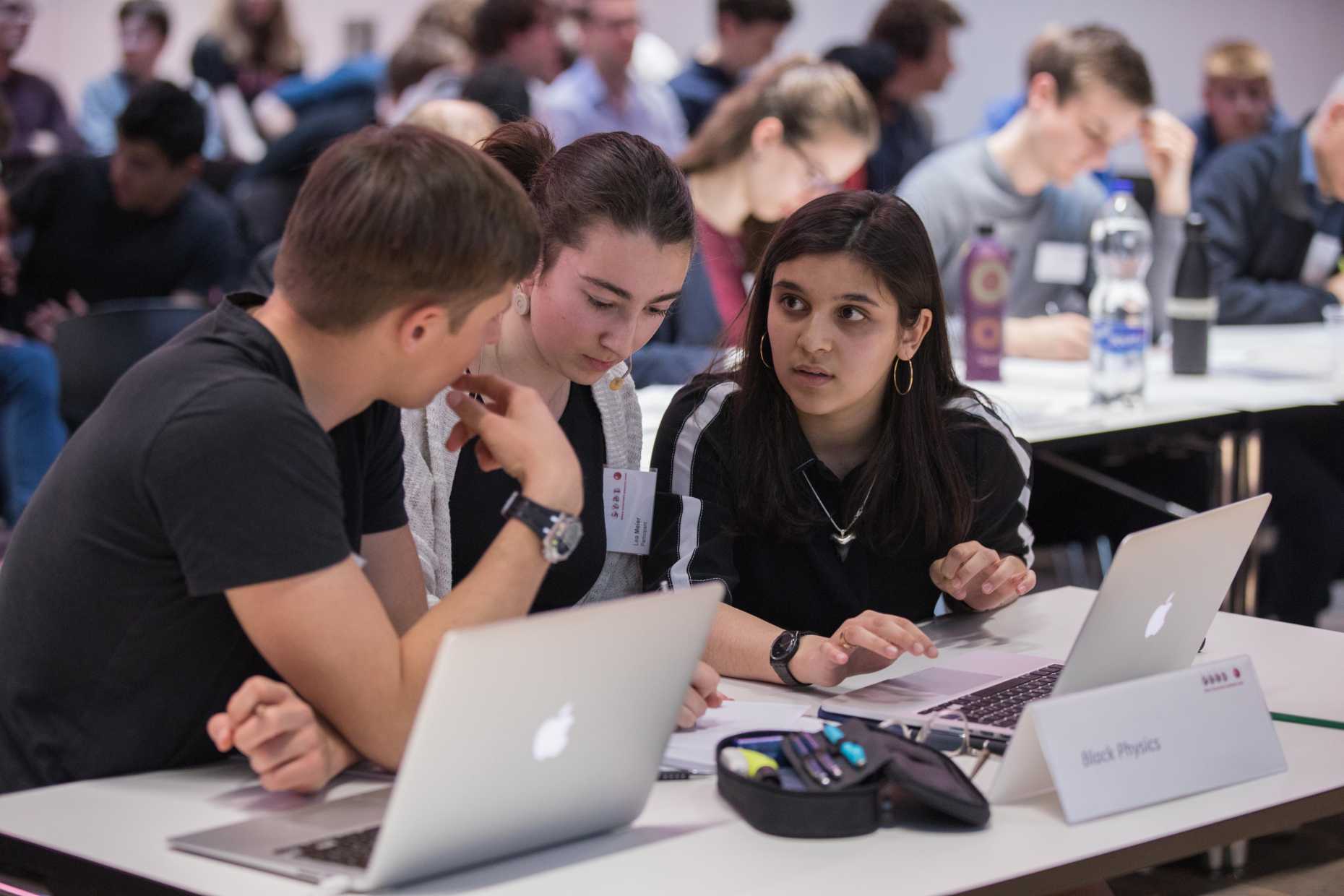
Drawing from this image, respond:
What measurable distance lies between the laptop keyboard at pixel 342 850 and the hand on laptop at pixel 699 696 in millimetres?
382

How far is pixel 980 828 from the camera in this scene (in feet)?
3.90

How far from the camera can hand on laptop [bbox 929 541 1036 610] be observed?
1829mm

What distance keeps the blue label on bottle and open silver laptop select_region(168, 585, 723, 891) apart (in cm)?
205

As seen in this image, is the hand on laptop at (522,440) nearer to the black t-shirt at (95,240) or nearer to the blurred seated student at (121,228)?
the blurred seated student at (121,228)

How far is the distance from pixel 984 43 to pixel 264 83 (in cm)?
353

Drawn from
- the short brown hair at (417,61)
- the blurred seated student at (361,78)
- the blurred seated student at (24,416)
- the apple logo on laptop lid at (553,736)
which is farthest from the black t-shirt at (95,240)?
the apple logo on laptop lid at (553,736)

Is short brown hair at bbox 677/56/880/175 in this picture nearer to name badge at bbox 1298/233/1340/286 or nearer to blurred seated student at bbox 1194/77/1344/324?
blurred seated student at bbox 1194/77/1344/324

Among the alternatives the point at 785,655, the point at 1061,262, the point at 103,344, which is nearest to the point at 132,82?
the point at 103,344

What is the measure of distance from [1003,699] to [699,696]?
31cm

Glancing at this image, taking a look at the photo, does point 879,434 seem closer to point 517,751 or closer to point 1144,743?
point 1144,743

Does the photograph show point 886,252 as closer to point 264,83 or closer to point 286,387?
point 286,387

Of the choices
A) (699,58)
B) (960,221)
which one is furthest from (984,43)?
(960,221)

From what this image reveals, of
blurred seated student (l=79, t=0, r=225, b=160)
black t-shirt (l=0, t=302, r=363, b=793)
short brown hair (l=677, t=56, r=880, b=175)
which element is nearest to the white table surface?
short brown hair (l=677, t=56, r=880, b=175)

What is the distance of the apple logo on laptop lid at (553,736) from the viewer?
1.04 meters
